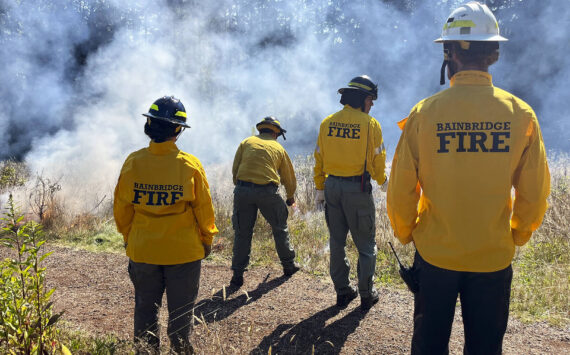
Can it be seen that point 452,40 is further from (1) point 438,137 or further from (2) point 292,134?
(2) point 292,134

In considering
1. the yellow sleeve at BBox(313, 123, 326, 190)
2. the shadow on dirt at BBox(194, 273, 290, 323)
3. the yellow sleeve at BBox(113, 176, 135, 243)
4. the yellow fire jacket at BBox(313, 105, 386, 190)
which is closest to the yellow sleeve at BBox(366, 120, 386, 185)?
the yellow fire jacket at BBox(313, 105, 386, 190)

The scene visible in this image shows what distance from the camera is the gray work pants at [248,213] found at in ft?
15.2

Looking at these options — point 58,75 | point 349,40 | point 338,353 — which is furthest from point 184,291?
point 349,40

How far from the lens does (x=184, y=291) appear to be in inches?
107

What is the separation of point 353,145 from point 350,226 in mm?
736

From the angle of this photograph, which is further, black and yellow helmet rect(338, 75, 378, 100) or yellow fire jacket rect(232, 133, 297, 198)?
yellow fire jacket rect(232, 133, 297, 198)

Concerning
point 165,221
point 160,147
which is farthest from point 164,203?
point 160,147

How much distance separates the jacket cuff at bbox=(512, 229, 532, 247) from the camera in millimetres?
1936

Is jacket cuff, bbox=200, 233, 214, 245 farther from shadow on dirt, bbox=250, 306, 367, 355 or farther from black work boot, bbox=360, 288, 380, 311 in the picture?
black work boot, bbox=360, 288, 380, 311

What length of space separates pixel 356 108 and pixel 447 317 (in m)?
2.42

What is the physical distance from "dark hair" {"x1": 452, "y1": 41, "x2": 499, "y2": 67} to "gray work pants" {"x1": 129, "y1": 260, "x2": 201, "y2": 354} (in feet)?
6.37

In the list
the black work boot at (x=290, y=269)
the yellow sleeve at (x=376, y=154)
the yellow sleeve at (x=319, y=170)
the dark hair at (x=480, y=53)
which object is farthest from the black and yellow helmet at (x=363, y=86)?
the black work boot at (x=290, y=269)

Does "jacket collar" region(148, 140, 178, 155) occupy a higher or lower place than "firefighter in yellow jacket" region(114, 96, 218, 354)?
higher

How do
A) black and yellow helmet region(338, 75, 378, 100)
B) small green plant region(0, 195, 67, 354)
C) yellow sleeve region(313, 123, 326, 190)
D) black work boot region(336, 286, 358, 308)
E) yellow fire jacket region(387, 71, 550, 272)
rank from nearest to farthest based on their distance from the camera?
yellow fire jacket region(387, 71, 550, 272) → small green plant region(0, 195, 67, 354) → black and yellow helmet region(338, 75, 378, 100) → black work boot region(336, 286, 358, 308) → yellow sleeve region(313, 123, 326, 190)
